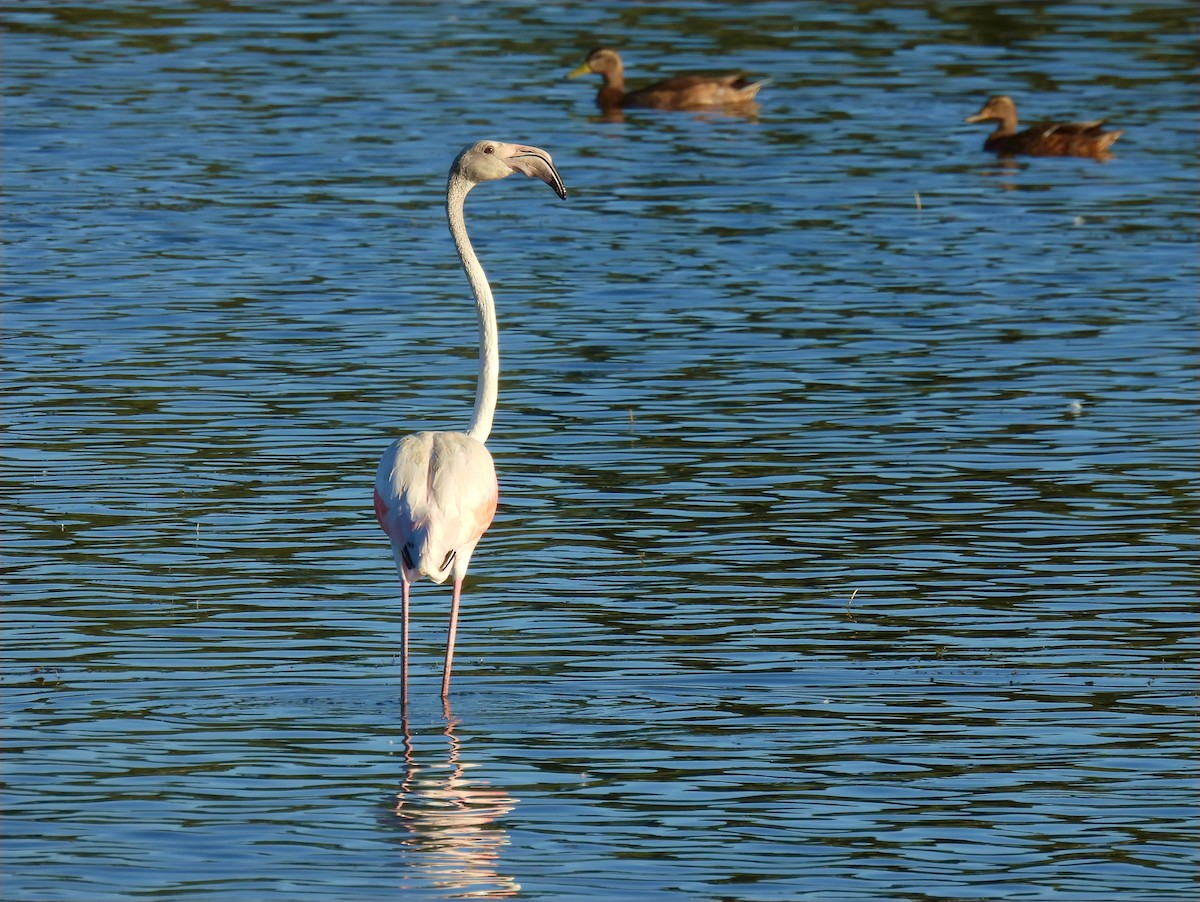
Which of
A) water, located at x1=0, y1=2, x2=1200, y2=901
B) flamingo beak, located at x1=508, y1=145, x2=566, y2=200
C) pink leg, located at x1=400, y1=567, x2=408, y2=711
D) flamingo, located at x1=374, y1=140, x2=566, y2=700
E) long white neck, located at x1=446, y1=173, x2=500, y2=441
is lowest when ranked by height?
water, located at x1=0, y1=2, x2=1200, y2=901

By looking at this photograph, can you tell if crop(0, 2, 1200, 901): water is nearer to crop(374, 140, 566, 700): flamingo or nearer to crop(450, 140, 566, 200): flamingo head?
crop(374, 140, 566, 700): flamingo

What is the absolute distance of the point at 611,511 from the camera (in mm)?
13484

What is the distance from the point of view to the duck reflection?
829cm

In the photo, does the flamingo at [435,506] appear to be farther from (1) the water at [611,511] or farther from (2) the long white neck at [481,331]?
(1) the water at [611,511]

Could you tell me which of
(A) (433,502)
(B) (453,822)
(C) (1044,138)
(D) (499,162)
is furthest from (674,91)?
(B) (453,822)

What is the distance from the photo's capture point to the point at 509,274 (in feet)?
66.4

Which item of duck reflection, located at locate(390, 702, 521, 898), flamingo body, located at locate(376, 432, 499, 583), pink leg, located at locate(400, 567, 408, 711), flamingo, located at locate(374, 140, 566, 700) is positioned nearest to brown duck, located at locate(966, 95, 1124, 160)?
flamingo, located at locate(374, 140, 566, 700)

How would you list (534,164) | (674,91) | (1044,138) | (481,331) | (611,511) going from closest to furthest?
(481,331), (534,164), (611,511), (1044,138), (674,91)

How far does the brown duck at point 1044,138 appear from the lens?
26203 millimetres

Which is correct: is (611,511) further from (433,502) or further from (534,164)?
(433,502)

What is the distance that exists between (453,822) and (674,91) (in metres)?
21.3

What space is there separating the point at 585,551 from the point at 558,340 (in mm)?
5290

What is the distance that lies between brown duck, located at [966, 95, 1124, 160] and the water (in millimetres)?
287

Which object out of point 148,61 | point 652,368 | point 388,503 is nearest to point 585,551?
point 388,503
